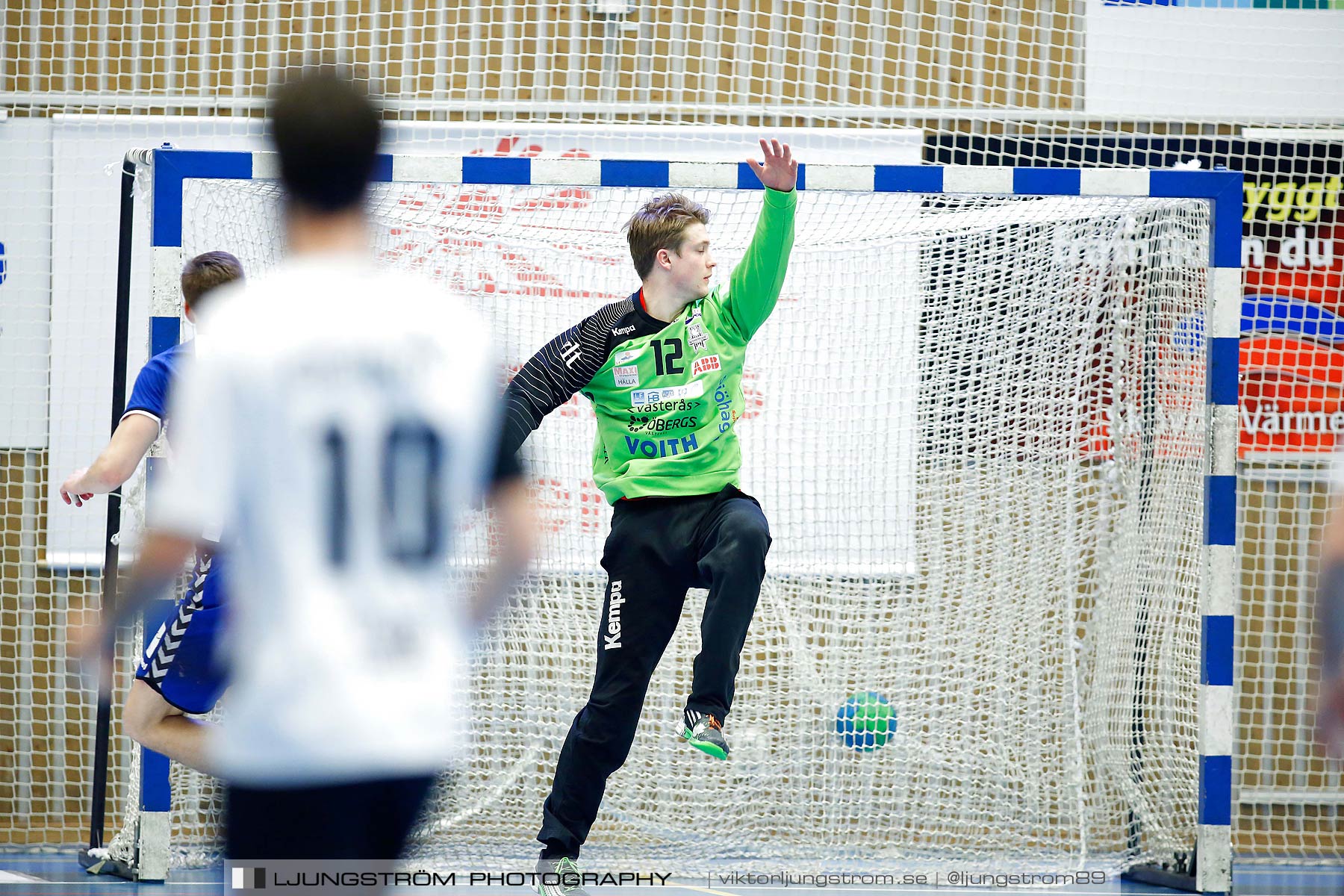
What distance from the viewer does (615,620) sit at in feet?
11.7

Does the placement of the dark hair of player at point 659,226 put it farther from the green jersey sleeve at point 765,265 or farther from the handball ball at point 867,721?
the handball ball at point 867,721

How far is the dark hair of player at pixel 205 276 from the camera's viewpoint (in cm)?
378

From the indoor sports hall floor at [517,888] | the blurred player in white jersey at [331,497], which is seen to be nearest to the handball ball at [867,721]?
the indoor sports hall floor at [517,888]

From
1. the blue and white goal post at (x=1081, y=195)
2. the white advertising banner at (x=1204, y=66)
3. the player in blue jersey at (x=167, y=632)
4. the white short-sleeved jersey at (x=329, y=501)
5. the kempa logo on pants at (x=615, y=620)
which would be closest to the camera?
the white short-sleeved jersey at (x=329, y=501)

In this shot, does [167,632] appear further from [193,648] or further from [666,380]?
[666,380]

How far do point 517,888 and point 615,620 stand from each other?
56.0 inches

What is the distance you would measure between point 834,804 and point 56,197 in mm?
4438

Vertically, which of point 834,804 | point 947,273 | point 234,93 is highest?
point 234,93

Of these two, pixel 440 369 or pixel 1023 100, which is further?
pixel 1023 100

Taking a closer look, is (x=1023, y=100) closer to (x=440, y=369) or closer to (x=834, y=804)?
(x=834, y=804)

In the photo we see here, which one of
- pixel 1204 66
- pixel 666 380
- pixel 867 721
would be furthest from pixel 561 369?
pixel 1204 66

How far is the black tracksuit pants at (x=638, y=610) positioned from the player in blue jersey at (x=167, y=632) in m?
1.04

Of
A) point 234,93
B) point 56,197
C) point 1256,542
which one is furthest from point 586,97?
point 1256,542

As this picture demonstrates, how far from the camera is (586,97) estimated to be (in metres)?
6.08
